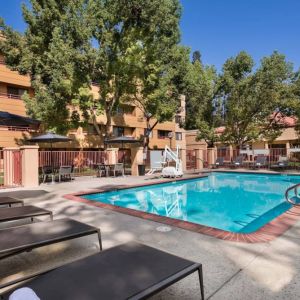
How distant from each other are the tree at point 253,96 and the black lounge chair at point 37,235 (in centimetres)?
2091

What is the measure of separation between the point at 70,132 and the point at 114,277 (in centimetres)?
2577

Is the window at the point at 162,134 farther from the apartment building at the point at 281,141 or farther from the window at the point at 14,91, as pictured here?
the window at the point at 14,91

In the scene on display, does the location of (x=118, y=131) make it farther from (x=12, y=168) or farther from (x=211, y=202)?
(x=211, y=202)

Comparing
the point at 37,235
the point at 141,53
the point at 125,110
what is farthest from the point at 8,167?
the point at 125,110

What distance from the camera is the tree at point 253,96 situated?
21094 mm

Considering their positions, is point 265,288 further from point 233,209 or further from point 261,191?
point 261,191

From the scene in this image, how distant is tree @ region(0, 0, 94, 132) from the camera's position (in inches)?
645

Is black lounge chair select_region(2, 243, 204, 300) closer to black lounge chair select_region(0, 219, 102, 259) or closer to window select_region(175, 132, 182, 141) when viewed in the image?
black lounge chair select_region(0, 219, 102, 259)

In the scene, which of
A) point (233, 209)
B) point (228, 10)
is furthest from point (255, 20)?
point (233, 209)

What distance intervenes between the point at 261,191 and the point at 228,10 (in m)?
12.9

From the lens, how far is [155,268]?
7.66 feet

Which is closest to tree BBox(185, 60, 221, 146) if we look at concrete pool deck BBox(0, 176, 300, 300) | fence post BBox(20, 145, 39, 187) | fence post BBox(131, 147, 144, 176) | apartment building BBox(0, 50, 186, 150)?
apartment building BBox(0, 50, 186, 150)

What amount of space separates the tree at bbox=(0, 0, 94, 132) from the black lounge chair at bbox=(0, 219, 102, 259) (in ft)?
45.8

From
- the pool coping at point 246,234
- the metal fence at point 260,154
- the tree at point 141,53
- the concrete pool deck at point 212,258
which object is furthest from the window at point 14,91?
the concrete pool deck at point 212,258
